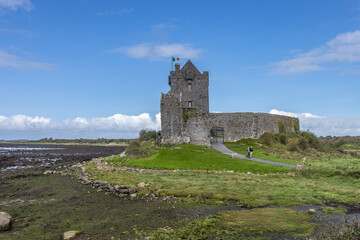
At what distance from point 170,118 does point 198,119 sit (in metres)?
4.44

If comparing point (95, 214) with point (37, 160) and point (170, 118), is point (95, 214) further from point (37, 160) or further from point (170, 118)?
point (37, 160)

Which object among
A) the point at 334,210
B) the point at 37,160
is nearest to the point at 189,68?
the point at 37,160

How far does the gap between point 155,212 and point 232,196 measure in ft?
15.3

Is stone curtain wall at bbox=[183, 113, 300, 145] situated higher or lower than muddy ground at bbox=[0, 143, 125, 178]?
higher

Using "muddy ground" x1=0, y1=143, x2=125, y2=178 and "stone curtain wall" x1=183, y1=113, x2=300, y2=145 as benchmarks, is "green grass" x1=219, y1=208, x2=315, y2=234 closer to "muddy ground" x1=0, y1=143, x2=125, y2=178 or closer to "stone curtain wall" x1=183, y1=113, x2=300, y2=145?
"muddy ground" x1=0, y1=143, x2=125, y2=178

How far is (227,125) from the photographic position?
41594 mm

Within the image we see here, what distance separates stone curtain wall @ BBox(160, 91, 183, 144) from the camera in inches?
1508

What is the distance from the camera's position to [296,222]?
34.8 feet

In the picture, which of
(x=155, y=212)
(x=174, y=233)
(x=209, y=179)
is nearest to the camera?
(x=174, y=233)

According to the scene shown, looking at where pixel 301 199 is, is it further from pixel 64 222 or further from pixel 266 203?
pixel 64 222

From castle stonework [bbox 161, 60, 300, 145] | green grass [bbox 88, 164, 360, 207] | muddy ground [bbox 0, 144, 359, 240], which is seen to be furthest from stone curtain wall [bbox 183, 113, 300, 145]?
muddy ground [bbox 0, 144, 359, 240]

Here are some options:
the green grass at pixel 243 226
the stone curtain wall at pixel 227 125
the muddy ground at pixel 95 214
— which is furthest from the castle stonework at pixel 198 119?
the green grass at pixel 243 226

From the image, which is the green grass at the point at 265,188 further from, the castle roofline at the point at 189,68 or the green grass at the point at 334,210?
the castle roofline at the point at 189,68

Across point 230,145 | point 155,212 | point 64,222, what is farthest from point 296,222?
point 230,145
